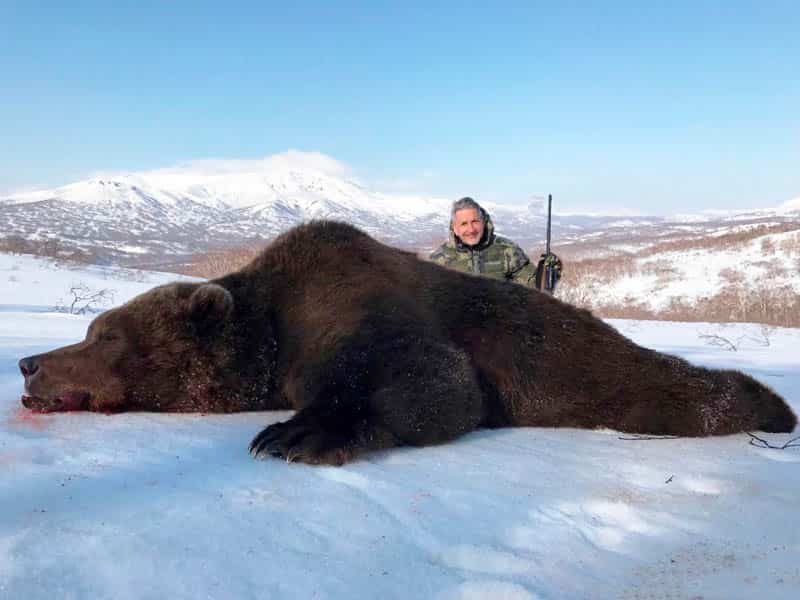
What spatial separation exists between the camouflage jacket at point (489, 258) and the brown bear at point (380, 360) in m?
3.31

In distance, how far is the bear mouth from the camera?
3.09m

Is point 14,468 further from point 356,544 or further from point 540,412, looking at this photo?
point 540,412

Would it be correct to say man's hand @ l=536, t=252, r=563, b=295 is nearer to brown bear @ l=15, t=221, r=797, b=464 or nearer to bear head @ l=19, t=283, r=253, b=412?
brown bear @ l=15, t=221, r=797, b=464

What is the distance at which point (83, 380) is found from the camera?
10.7 ft

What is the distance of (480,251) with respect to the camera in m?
7.19

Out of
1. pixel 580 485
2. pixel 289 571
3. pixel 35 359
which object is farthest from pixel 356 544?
pixel 35 359

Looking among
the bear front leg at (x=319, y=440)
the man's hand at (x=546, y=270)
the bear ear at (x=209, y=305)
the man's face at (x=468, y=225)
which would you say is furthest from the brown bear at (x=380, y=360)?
the man's hand at (x=546, y=270)

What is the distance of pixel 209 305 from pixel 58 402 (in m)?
0.87

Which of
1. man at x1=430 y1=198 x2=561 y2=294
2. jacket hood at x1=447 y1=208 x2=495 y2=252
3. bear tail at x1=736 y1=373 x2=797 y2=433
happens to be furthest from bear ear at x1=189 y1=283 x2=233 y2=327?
jacket hood at x1=447 y1=208 x2=495 y2=252

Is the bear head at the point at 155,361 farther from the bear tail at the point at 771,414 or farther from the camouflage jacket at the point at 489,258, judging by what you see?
the camouflage jacket at the point at 489,258

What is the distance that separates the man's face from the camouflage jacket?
0.08m

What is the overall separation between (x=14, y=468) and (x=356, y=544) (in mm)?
1179

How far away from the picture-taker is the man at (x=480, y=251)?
23.0 ft

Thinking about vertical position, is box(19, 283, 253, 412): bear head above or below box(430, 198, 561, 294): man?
below
